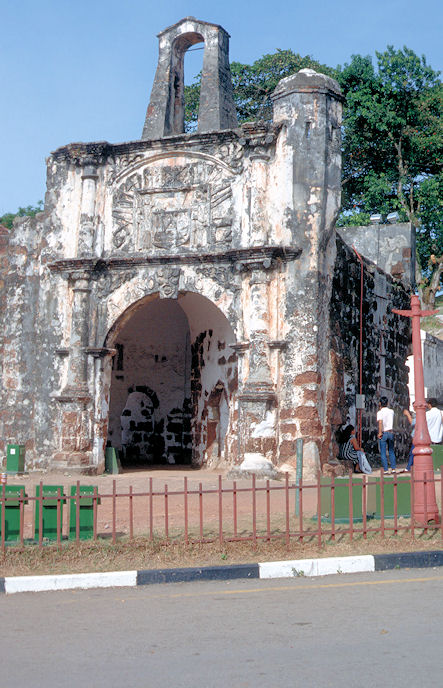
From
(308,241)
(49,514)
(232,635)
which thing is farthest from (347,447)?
(232,635)

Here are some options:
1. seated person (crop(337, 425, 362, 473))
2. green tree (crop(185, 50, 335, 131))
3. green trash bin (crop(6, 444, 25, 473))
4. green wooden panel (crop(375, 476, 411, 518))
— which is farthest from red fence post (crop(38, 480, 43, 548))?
green tree (crop(185, 50, 335, 131))

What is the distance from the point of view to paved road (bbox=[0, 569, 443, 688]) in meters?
3.31

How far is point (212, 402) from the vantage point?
A: 14789mm

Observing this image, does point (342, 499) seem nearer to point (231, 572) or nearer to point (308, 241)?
point (231, 572)

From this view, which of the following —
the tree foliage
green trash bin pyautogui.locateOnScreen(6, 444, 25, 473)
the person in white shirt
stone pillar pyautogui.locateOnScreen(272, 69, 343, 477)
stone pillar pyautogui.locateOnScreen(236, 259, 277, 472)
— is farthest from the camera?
the tree foliage

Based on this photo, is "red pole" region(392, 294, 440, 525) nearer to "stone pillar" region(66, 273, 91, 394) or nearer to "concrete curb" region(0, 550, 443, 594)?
"concrete curb" region(0, 550, 443, 594)

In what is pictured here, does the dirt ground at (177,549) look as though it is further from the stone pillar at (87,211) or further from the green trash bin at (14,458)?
the stone pillar at (87,211)

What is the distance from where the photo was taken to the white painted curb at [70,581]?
518cm

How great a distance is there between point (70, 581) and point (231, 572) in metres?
1.09

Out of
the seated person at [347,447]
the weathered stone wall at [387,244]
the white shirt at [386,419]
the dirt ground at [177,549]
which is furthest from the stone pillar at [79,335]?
the weathered stone wall at [387,244]

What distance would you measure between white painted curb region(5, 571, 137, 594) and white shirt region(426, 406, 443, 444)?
8217 millimetres

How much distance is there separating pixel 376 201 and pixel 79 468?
18.3m

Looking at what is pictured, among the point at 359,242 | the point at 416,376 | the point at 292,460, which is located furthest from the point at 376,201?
the point at 416,376

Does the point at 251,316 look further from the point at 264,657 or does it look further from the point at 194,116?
the point at 194,116
